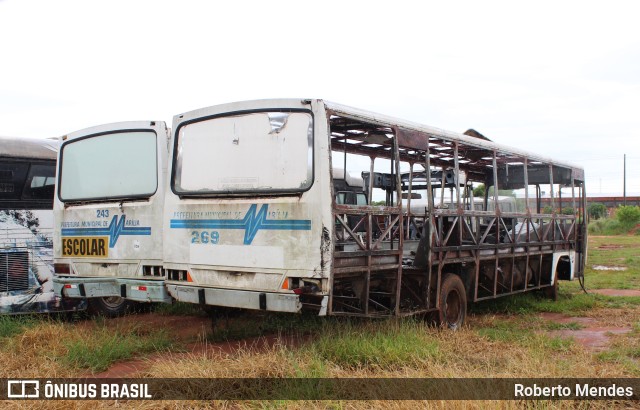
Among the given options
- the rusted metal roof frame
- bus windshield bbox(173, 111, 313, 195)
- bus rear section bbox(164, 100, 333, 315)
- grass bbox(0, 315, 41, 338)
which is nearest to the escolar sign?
grass bbox(0, 315, 41, 338)

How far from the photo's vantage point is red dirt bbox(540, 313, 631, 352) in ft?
24.7

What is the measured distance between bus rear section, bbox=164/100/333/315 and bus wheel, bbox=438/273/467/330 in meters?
2.71

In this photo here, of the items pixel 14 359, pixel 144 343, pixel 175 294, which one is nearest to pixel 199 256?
pixel 175 294

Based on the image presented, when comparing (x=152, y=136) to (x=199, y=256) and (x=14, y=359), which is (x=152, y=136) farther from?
(x=14, y=359)

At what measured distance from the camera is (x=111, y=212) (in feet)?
26.1

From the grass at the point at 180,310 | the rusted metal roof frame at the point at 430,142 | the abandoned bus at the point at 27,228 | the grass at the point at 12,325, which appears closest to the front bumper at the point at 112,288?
the grass at the point at 12,325

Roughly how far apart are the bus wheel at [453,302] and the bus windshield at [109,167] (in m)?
4.07

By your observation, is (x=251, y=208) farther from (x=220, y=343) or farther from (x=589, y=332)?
(x=589, y=332)

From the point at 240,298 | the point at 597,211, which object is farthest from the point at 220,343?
the point at 597,211

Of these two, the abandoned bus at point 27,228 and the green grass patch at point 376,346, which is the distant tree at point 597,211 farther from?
the abandoned bus at point 27,228

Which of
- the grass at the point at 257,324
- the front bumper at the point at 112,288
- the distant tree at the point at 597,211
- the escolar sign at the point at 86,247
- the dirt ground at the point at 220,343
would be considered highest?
the distant tree at the point at 597,211

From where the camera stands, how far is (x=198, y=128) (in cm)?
702

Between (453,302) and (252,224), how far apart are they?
3.59 metres

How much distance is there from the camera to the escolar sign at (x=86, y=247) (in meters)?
8.04
